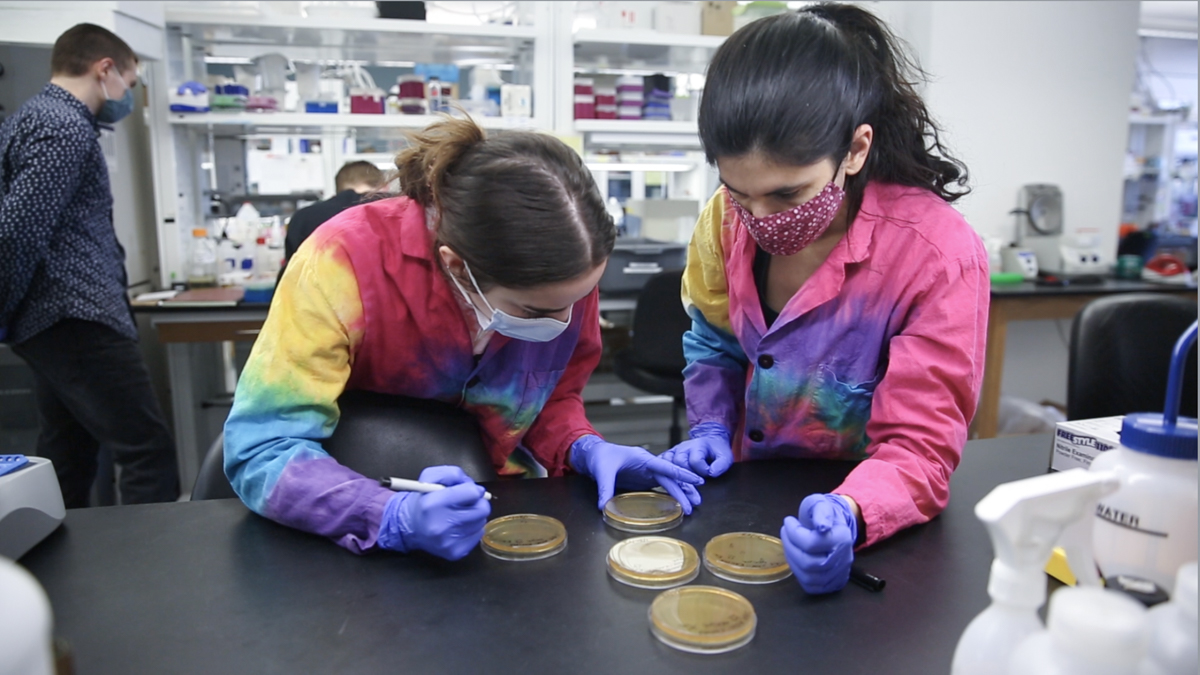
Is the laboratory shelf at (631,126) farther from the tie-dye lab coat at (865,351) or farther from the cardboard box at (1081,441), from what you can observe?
the cardboard box at (1081,441)

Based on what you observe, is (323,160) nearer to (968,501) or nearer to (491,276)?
(491,276)

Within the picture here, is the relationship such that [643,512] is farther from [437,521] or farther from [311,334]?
[311,334]

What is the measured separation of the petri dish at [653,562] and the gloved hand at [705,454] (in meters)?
0.23

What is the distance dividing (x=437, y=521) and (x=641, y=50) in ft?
10.6

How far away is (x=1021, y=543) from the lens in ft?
1.54

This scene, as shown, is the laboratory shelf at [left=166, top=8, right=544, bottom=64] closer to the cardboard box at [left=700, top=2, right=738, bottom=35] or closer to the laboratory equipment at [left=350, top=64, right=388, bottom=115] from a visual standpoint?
the laboratory equipment at [left=350, top=64, right=388, bottom=115]

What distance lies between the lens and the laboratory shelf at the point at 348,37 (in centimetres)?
322

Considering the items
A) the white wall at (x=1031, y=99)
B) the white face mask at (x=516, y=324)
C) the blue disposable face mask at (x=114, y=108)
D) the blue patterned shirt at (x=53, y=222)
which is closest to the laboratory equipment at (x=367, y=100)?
the blue disposable face mask at (x=114, y=108)

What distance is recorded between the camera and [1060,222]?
379cm

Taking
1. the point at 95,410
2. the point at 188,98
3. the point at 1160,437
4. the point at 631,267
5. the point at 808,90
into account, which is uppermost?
the point at 188,98

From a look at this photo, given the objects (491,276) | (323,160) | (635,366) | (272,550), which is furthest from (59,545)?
(323,160)

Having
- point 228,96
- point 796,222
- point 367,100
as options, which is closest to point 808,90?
point 796,222

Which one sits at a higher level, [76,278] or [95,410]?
[76,278]

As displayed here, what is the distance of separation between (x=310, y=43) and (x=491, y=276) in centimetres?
299
